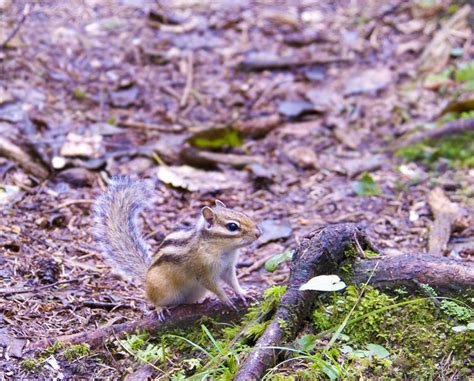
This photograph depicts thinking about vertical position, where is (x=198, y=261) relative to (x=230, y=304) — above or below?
above

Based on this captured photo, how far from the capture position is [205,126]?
786cm

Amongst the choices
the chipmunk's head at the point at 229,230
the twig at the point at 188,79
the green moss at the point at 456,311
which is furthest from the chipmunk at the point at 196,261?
the twig at the point at 188,79

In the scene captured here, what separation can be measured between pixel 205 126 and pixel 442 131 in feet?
9.37

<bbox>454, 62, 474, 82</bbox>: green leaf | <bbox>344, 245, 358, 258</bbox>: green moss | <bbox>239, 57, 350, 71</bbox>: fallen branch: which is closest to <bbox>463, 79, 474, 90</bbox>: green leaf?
<bbox>454, 62, 474, 82</bbox>: green leaf

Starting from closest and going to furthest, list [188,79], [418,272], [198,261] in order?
[418,272], [198,261], [188,79]

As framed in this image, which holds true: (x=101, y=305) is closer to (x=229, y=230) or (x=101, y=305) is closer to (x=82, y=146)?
(x=229, y=230)

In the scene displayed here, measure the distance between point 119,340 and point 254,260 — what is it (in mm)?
1836

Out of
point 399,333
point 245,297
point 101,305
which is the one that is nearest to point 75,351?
point 101,305

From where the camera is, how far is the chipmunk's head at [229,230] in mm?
4051

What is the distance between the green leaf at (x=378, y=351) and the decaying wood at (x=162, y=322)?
0.96 meters

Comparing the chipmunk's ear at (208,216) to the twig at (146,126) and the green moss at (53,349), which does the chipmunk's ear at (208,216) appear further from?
the twig at (146,126)

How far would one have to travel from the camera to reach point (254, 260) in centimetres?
518

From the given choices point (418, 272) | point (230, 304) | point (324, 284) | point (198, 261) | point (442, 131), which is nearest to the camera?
point (324, 284)

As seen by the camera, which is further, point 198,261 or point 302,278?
point 198,261
